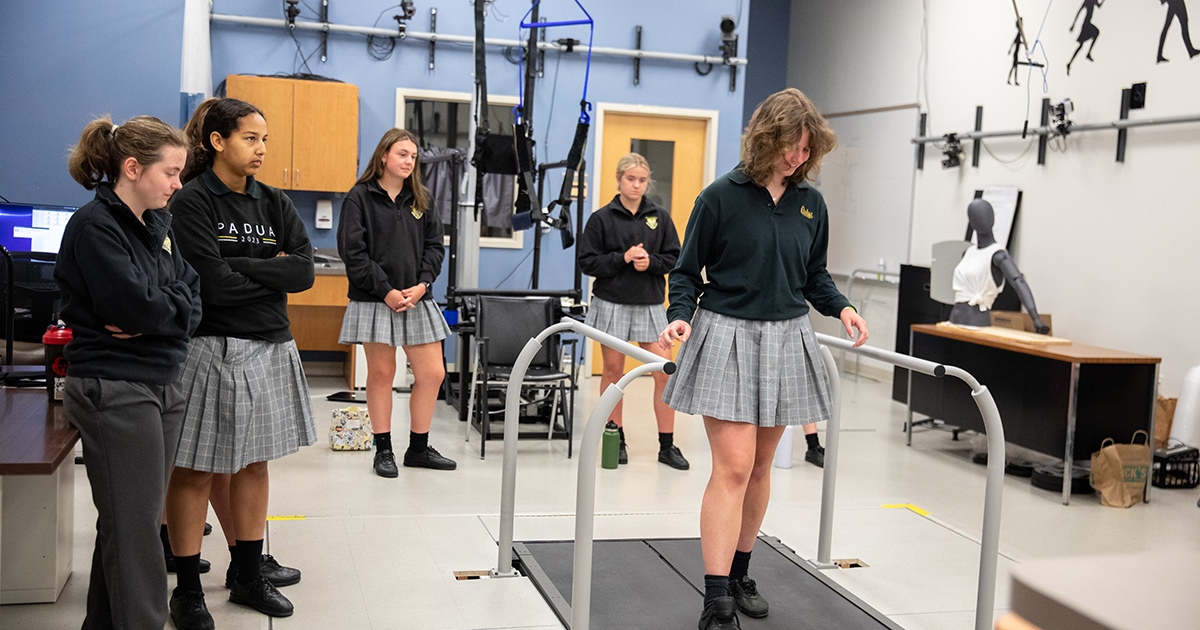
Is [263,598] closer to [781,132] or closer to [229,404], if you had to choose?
[229,404]

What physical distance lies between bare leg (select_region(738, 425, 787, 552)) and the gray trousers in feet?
5.09

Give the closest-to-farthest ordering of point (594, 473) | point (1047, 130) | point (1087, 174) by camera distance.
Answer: point (594, 473) → point (1087, 174) → point (1047, 130)

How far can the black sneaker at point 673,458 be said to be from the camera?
4852 mm

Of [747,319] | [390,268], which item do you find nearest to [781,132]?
[747,319]

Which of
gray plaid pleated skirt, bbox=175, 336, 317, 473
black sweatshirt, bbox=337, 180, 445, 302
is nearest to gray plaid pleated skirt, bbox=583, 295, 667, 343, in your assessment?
black sweatshirt, bbox=337, 180, 445, 302

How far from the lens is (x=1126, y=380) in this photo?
475 centimetres

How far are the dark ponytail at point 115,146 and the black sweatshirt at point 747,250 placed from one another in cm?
134

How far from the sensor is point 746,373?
8.50 ft

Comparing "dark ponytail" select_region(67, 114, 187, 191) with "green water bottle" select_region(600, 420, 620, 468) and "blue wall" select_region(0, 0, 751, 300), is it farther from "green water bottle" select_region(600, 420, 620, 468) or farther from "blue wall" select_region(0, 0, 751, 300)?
"blue wall" select_region(0, 0, 751, 300)

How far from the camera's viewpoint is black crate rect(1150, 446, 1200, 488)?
16.5ft

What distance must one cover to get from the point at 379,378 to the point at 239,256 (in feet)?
5.83

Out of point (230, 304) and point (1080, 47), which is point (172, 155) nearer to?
point (230, 304)

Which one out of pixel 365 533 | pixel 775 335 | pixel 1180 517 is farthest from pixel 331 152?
pixel 1180 517

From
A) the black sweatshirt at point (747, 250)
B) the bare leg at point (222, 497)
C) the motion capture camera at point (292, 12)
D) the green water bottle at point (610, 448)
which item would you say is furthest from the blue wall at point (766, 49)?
the bare leg at point (222, 497)
